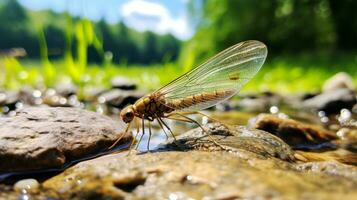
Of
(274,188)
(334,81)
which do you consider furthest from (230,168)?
(334,81)

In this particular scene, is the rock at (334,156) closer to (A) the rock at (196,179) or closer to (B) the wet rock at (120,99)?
(A) the rock at (196,179)

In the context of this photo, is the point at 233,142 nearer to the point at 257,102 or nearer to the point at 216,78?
the point at 216,78

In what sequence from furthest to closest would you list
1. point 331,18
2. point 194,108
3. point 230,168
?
point 331,18 < point 194,108 < point 230,168

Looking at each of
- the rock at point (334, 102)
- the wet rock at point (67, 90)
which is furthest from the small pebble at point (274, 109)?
the wet rock at point (67, 90)

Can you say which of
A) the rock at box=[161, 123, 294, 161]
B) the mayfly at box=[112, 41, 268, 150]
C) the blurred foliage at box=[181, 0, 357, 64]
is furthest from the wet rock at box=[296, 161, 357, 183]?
the blurred foliage at box=[181, 0, 357, 64]

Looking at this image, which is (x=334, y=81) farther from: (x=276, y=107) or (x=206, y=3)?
(x=206, y=3)

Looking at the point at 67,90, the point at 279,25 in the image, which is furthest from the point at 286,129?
the point at 279,25
